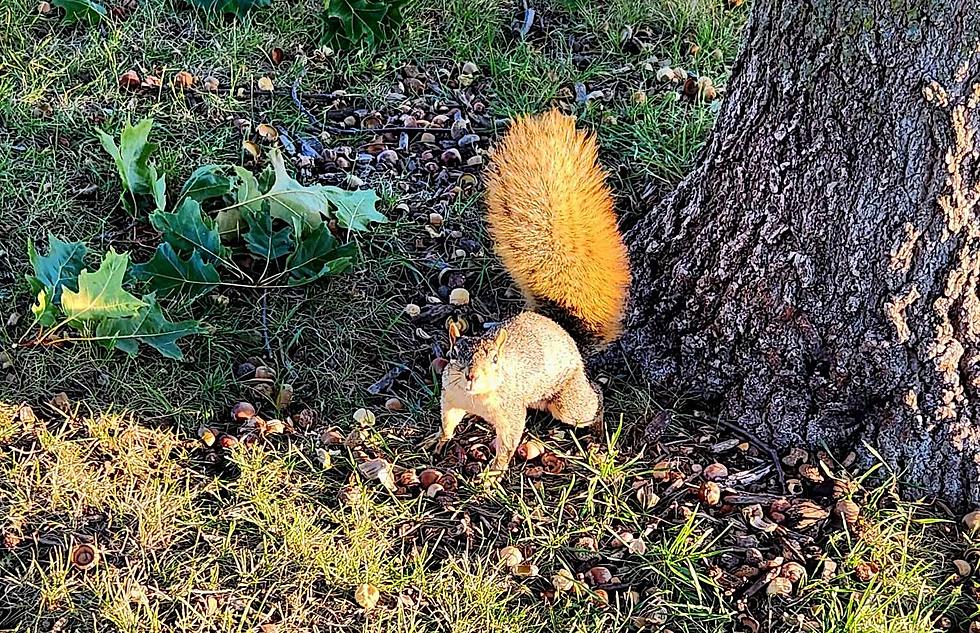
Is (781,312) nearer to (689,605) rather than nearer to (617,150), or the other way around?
(689,605)

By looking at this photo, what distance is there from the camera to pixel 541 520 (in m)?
2.27

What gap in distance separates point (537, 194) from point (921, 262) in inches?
31.5

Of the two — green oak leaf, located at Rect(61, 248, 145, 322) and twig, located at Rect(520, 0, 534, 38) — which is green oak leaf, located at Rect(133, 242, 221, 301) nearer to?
green oak leaf, located at Rect(61, 248, 145, 322)

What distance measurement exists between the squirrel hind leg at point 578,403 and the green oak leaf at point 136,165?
3.81 feet

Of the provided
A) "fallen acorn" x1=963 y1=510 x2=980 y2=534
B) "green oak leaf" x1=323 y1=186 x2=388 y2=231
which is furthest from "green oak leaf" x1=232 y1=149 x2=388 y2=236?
"fallen acorn" x1=963 y1=510 x2=980 y2=534

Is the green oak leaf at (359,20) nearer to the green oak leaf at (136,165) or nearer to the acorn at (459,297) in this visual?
the green oak leaf at (136,165)

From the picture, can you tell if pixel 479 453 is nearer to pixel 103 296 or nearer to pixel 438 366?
pixel 438 366

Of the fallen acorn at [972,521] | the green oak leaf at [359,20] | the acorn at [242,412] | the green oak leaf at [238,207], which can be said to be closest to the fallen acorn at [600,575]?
the fallen acorn at [972,521]

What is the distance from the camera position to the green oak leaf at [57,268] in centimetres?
250

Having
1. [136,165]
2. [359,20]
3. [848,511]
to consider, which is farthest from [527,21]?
[848,511]

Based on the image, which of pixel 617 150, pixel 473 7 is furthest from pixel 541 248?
pixel 473 7

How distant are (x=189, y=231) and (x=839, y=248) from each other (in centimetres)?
156

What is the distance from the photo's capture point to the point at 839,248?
2207 millimetres

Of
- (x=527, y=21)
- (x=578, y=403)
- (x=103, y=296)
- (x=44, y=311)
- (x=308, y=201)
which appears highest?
(x=527, y=21)
